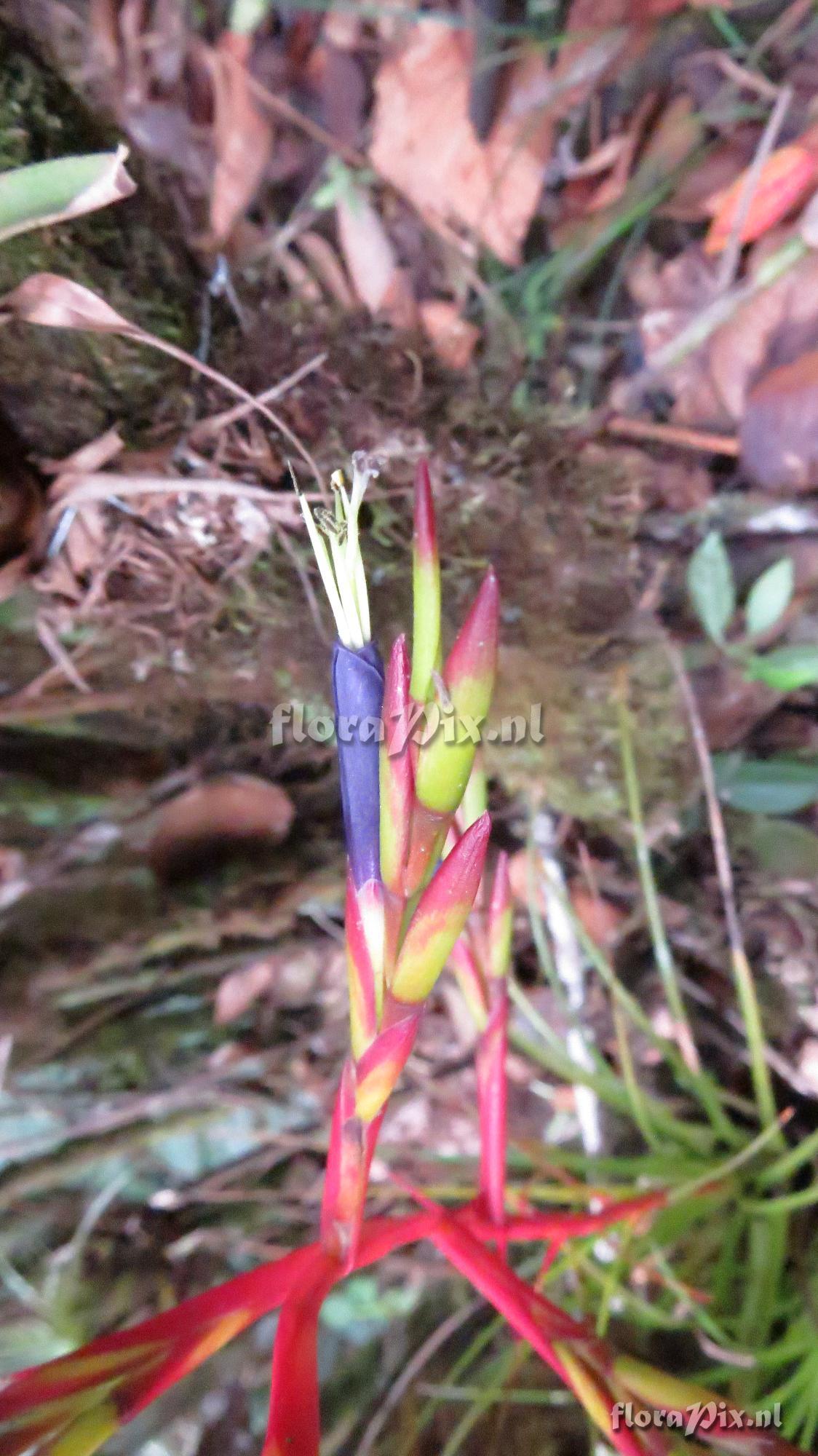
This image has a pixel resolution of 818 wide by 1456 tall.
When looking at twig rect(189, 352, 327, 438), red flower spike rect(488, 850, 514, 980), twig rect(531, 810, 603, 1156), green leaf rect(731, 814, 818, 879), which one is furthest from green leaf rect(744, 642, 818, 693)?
twig rect(189, 352, 327, 438)

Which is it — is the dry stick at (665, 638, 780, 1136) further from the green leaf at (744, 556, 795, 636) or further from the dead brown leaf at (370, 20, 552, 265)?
the dead brown leaf at (370, 20, 552, 265)

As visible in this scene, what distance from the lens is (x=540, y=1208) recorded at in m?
0.85

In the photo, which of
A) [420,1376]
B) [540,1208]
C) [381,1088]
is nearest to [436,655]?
[381,1088]

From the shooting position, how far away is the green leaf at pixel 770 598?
83cm

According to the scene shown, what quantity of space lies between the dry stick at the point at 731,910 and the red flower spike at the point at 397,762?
0.51m

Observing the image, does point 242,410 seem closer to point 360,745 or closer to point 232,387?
point 232,387

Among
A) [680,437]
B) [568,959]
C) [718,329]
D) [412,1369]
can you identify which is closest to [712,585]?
[680,437]

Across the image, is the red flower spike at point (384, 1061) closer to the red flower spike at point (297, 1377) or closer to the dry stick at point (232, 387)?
the red flower spike at point (297, 1377)

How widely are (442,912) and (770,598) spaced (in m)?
0.62

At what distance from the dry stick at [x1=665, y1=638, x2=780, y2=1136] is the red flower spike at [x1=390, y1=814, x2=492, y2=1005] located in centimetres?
48

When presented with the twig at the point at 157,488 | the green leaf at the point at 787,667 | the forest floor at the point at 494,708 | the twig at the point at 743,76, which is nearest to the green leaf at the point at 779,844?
the forest floor at the point at 494,708

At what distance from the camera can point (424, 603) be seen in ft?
1.32

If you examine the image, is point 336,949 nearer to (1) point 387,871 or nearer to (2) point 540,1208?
(2) point 540,1208

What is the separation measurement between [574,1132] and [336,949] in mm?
332
